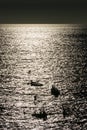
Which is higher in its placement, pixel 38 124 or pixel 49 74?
pixel 49 74

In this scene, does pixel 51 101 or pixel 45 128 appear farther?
pixel 51 101

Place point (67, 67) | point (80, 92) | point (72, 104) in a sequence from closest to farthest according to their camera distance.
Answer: point (72, 104) < point (80, 92) < point (67, 67)

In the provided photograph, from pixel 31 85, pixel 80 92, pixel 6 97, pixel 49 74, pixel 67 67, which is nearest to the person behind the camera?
pixel 6 97

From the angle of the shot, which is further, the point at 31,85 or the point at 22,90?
the point at 31,85

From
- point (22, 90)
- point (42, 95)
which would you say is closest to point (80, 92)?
point (42, 95)

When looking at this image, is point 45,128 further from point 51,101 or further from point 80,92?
point 80,92

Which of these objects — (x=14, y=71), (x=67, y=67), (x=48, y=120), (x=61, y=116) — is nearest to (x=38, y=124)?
(x=48, y=120)

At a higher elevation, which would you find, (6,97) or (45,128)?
(6,97)

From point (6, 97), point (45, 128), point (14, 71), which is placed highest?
point (14, 71)

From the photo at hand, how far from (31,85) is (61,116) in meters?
37.1

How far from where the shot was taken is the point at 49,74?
130 m

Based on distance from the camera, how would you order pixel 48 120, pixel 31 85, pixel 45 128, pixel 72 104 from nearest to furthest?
pixel 45 128 → pixel 48 120 → pixel 72 104 → pixel 31 85

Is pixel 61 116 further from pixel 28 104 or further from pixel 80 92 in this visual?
pixel 80 92

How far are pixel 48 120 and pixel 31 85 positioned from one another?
39.8 meters
